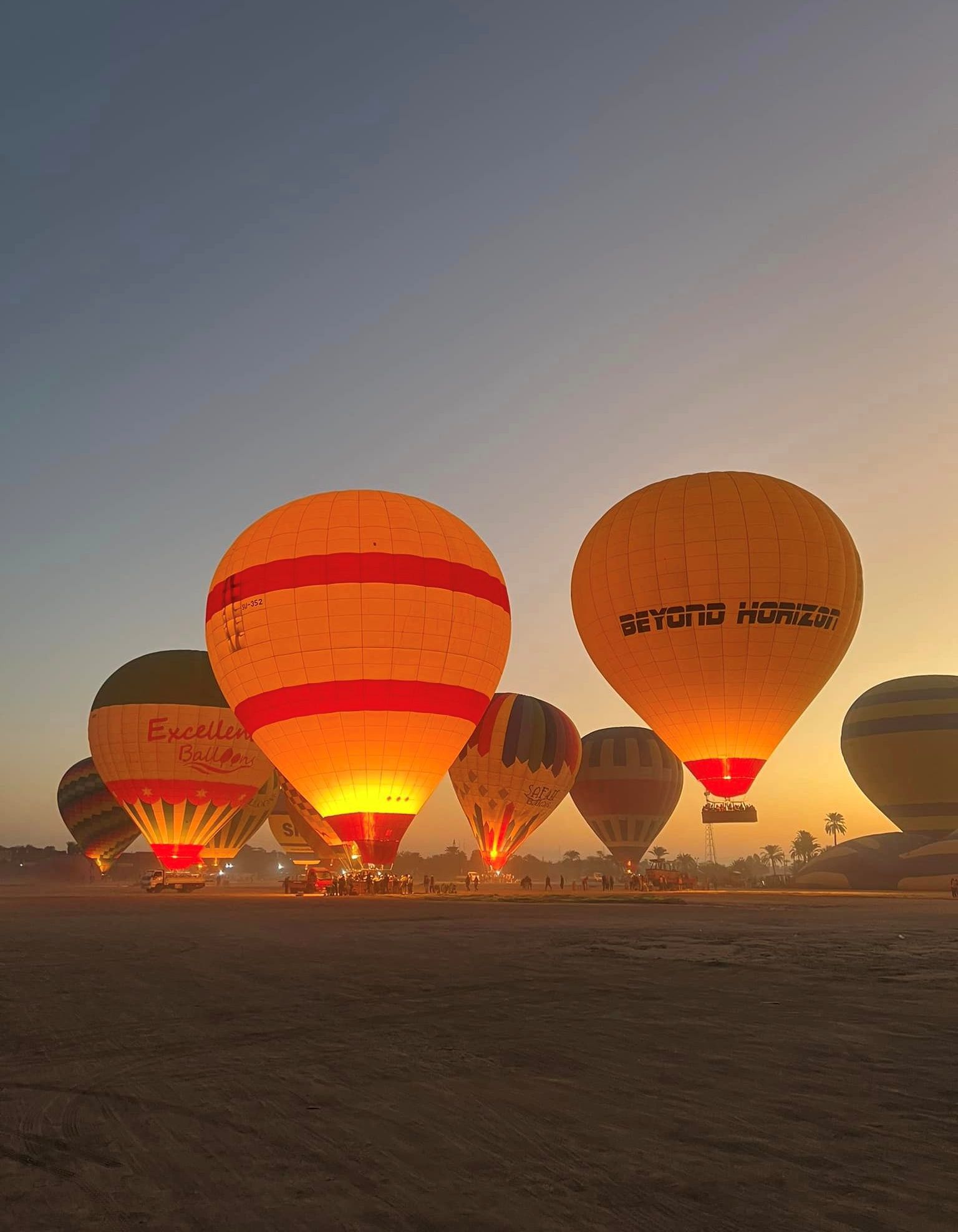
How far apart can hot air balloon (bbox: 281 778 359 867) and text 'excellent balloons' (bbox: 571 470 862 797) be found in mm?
12549

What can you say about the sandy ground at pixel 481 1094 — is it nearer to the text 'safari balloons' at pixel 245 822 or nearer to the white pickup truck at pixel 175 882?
the white pickup truck at pixel 175 882

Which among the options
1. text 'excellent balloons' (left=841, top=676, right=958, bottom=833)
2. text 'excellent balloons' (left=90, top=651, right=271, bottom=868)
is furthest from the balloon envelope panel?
text 'excellent balloons' (left=841, top=676, right=958, bottom=833)

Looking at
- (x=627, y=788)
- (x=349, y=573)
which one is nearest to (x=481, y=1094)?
(x=349, y=573)

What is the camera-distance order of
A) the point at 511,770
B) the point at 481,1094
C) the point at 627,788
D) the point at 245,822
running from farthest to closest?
the point at 627,788 < the point at 245,822 < the point at 511,770 < the point at 481,1094

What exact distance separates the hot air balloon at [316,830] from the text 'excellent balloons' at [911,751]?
105 ft

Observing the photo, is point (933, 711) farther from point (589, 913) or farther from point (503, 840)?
point (589, 913)

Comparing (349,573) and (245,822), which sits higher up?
(349,573)

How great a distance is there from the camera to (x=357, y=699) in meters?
29.7

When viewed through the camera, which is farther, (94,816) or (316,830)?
(94,816)

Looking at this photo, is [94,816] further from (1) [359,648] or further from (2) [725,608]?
(2) [725,608]

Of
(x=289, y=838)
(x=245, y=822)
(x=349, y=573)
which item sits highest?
(x=349, y=573)

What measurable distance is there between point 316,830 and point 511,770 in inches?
449

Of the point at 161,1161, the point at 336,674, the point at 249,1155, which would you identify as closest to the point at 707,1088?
the point at 249,1155

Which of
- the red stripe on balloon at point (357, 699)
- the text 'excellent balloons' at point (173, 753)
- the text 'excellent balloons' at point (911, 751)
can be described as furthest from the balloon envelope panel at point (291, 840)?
the red stripe on balloon at point (357, 699)
